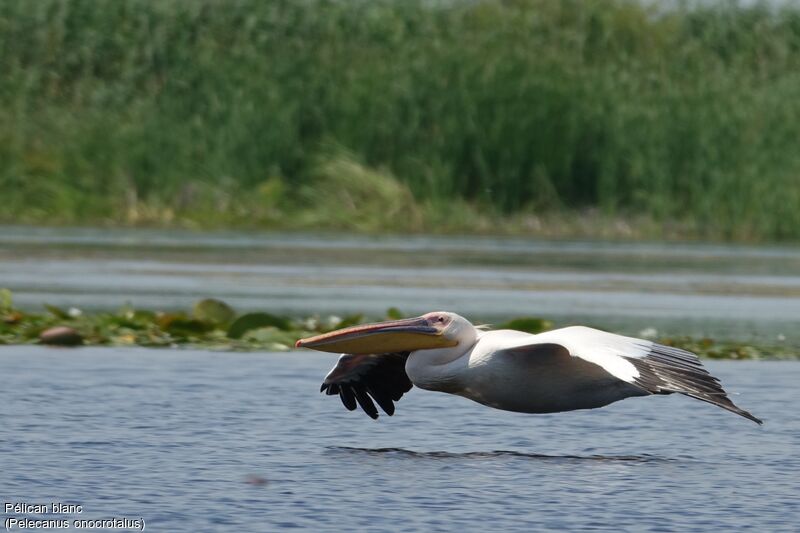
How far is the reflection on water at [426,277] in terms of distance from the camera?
42.6ft

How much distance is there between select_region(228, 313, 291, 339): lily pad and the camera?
34.6 feet

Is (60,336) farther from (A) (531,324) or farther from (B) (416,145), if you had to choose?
(B) (416,145)

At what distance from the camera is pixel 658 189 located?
21.0 metres

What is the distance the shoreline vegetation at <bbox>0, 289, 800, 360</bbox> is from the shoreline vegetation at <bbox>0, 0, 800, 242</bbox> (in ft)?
32.8

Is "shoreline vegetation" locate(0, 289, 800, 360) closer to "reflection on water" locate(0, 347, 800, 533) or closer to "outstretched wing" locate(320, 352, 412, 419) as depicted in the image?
"reflection on water" locate(0, 347, 800, 533)

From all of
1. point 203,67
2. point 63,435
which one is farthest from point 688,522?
point 203,67

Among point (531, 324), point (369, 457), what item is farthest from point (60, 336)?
point (369, 457)

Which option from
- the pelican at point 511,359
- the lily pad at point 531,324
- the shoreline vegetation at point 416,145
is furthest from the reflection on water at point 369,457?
the shoreline vegetation at point 416,145

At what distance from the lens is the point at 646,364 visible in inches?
253

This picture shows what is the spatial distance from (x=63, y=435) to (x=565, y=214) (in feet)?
49.4

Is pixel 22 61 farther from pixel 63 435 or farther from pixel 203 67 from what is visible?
pixel 63 435

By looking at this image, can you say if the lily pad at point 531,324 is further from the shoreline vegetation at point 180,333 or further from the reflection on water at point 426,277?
the reflection on water at point 426,277

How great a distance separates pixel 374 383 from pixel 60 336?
3.37m

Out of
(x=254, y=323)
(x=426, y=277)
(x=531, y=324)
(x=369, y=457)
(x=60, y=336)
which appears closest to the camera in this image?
(x=369, y=457)
